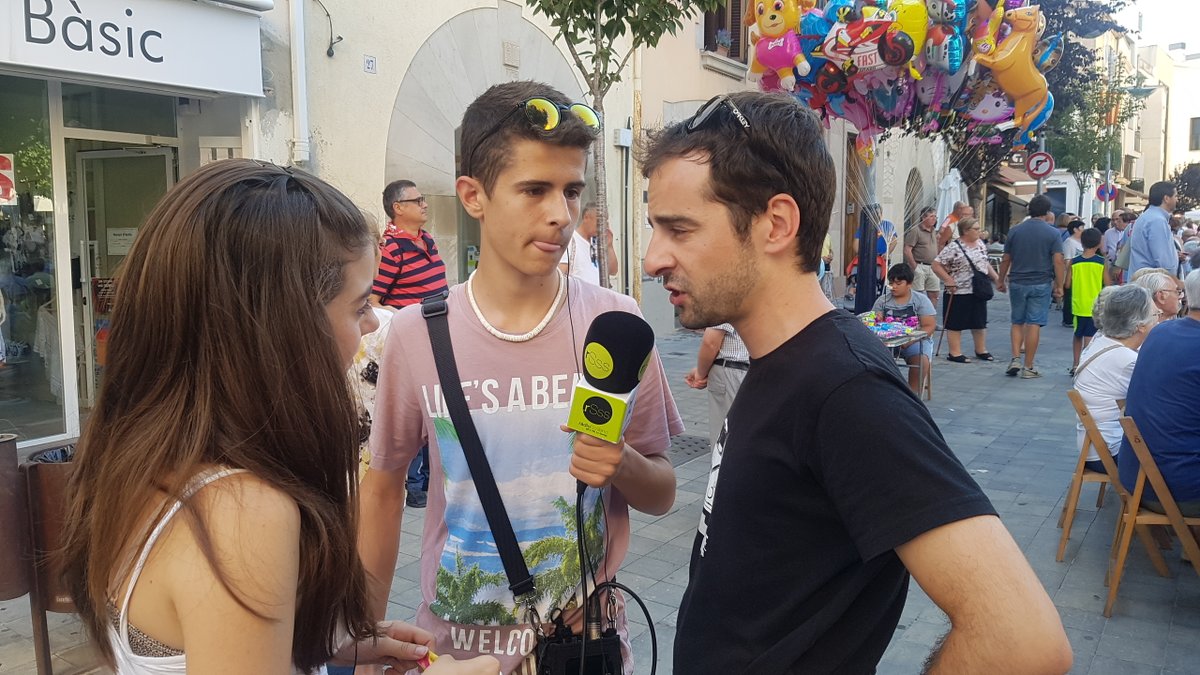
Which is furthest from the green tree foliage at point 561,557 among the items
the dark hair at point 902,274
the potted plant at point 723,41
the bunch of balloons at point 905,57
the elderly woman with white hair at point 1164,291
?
the potted plant at point 723,41

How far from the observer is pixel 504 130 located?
2.00 meters

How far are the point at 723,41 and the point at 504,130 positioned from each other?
14.4 metres

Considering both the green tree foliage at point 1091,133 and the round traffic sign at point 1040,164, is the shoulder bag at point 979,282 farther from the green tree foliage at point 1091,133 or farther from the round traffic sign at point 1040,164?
the green tree foliage at point 1091,133

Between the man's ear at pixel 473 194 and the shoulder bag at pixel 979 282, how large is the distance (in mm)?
10267

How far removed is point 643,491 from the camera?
76.0 inches

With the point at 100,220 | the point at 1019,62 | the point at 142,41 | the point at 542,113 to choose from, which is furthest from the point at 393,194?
the point at 1019,62

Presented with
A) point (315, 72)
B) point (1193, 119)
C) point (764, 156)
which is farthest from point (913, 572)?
point (1193, 119)

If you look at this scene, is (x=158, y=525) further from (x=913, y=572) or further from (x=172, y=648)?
(x=913, y=572)

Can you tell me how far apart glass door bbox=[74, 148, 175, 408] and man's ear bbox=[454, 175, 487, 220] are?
254 inches

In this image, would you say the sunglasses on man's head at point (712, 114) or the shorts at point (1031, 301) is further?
the shorts at point (1031, 301)

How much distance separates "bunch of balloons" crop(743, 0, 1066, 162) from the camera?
27.1 feet

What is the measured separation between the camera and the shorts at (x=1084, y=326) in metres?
10.5

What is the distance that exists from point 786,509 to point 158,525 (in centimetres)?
91

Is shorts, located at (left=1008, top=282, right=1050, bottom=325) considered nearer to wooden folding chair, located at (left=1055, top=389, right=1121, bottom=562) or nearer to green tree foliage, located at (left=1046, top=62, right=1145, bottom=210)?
wooden folding chair, located at (left=1055, top=389, right=1121, bottom=562)
